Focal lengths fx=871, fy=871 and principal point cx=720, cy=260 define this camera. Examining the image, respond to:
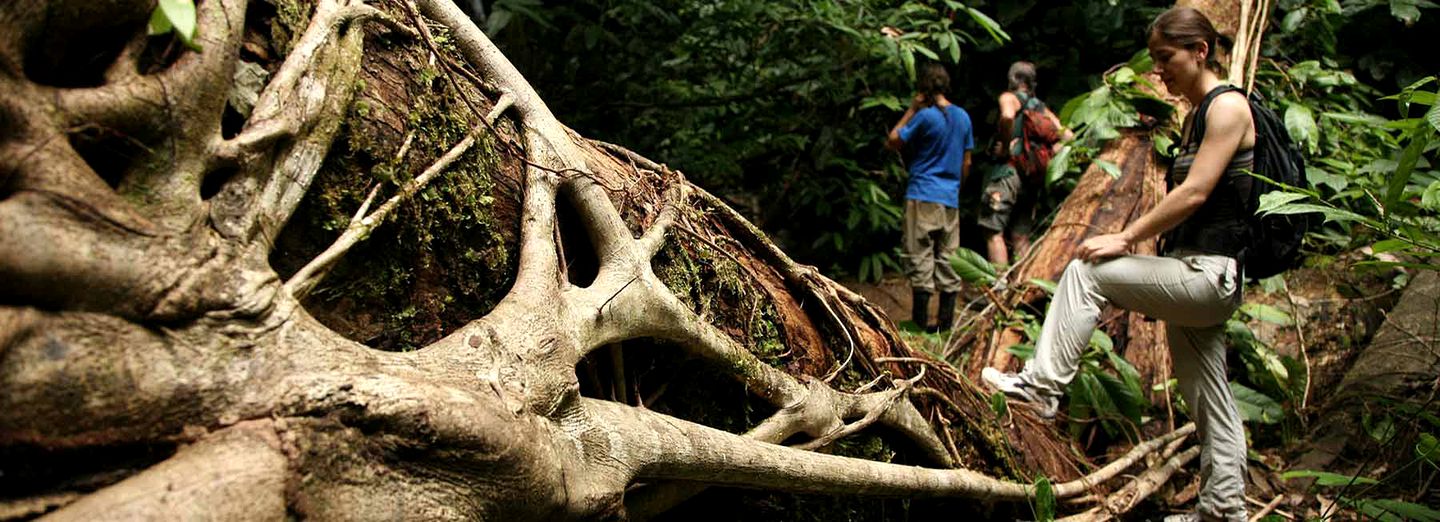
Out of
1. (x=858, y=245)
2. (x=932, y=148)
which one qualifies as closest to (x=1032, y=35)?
(x=858, y=245)

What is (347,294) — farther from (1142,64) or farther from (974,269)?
(1142,64)

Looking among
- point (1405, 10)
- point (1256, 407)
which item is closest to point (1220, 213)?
point (1256, 407)

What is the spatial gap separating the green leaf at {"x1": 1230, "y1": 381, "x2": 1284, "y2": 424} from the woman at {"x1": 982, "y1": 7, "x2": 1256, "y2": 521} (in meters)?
1.17

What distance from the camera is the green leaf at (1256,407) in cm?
473

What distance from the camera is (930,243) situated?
672 centimetres

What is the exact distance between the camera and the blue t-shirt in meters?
6.25

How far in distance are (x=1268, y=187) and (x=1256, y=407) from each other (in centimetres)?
224

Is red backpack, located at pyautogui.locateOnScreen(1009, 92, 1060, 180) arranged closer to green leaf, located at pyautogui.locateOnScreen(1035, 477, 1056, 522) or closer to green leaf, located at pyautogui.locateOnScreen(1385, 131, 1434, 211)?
green leaf, located at pyautogui.locateOnScreen(1035, 477, 1056, 522)

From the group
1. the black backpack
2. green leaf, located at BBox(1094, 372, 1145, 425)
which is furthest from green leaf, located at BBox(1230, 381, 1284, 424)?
the black backpack

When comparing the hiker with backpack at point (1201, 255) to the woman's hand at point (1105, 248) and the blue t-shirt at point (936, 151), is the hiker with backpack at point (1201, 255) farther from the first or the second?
the blue t-shirt at point (936, 151)

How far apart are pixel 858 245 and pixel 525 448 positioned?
300 inches

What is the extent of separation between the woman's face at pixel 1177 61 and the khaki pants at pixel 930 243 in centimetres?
322

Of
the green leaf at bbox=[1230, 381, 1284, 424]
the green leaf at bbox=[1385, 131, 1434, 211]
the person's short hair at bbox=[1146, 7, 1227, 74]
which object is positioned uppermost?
the person's short hair at bbox=[1146, 7, 1227, 74]

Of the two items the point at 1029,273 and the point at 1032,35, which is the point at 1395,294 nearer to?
the point at 1029,273
